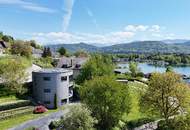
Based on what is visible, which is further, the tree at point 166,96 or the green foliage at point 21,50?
the green foliage at point 21,50

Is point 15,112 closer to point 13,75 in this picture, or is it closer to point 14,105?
point 14,105

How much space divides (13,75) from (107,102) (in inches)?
924

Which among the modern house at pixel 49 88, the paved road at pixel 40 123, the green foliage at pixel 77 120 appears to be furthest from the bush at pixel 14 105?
the green foliage at pixel 77 120

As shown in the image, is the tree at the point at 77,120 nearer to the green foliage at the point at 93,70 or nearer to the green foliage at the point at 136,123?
the green foliage at the point at 136,123

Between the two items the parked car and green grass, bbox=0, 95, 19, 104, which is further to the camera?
green grass, bbox=0, 95, 19, 104

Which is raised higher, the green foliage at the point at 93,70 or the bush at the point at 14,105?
the green foliage at the point at 93,70

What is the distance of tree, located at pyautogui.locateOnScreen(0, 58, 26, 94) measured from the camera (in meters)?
62.5

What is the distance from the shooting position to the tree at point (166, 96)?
4746 cm

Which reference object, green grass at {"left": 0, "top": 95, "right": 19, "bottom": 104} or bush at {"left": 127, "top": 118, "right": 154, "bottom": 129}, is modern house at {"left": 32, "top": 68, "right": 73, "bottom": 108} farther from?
bush at {"left": 127, "top": 118, "right": 154, "bottom": 129}

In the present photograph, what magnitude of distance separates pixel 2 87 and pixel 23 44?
4704 centimetres

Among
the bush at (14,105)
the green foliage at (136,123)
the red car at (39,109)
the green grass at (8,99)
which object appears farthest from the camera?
the green grass at (8,99)

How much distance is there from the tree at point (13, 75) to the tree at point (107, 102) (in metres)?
18.7

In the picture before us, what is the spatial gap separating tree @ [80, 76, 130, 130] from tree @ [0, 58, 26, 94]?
18.7 m

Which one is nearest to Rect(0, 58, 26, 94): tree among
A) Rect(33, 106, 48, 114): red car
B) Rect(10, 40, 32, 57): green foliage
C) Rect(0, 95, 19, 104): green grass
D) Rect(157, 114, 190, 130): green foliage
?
Rect(0, 95, 19, 104): green grass
